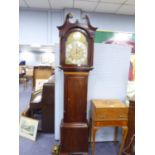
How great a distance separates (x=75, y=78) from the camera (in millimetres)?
2166

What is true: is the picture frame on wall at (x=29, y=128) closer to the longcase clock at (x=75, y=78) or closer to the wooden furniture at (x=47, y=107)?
the wooden furniture at (x=47, y=107)

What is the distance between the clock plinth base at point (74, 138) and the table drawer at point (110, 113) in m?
0.24

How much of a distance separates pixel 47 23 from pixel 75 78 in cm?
243

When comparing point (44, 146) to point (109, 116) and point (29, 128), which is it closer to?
point (29, 128)

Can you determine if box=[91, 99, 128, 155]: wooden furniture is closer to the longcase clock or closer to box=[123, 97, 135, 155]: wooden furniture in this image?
box=[123, 97, 135, 155]: wooden furniture

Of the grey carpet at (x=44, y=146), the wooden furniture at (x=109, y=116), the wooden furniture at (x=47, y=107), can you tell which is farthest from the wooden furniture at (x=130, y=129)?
the wooden furniture at (x=47, y=107)

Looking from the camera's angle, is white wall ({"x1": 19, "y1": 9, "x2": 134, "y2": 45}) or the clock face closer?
the clock face

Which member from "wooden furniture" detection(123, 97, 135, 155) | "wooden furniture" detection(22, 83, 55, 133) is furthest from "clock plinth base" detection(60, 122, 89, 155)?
"wooden furniture" detection(22, 83, 55, 133)

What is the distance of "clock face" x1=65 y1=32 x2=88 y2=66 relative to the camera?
212cm

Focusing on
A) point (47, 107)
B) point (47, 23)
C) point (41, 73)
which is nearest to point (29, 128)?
point (47, 107)

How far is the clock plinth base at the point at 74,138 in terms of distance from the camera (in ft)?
7.26
